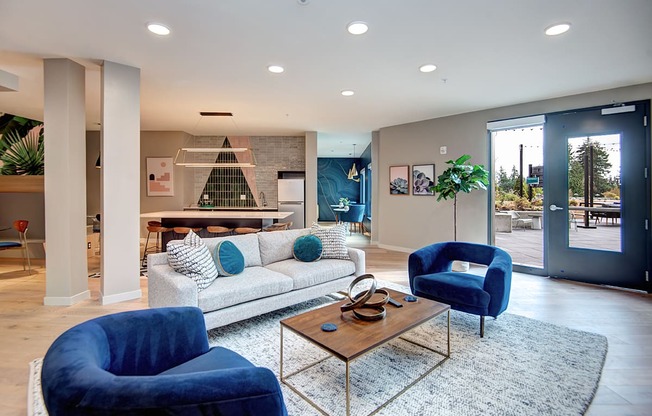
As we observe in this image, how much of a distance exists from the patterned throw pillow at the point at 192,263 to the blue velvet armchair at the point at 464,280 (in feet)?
6.69

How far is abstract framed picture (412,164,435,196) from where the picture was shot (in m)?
6.37

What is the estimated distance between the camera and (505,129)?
5.39 metres

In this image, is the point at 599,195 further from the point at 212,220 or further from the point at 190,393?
the point at 212,220

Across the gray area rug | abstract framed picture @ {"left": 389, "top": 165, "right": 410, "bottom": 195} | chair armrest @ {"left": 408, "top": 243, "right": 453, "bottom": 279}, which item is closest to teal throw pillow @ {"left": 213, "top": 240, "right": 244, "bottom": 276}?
the gray area rug

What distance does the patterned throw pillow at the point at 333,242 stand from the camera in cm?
380

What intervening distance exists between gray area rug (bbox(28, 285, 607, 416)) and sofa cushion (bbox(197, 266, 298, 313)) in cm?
33

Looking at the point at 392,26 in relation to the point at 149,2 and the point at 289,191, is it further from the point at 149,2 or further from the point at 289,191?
the point at 289,191

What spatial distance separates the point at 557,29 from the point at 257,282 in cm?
355

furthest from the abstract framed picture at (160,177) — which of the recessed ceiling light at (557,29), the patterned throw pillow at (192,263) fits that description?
the recessed ceiling light at (557,29)

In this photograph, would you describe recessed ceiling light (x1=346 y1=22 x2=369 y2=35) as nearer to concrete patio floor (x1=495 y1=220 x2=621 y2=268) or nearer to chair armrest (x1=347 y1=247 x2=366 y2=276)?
chair armrest (x1=347 y1=247 x2=366 y2=276)

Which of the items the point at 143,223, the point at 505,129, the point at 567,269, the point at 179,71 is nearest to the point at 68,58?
the point at 179,71

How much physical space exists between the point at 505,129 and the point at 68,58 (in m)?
6.25

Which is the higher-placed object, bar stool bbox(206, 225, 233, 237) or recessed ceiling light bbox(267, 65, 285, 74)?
recessed ceiling light bbox(267, 65, 285, 74)

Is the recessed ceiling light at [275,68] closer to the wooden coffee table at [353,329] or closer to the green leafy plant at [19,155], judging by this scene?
the wooden coffee table at [353,329]
